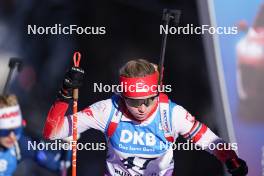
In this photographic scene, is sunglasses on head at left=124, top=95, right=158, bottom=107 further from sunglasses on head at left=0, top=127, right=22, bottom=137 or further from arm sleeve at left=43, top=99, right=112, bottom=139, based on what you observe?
sunglasses on head at left=0, top=127, right=22, bottom=137

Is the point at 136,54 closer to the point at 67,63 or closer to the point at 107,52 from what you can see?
the point at 107,52

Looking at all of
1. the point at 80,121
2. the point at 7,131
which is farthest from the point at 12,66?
the point at 80,121

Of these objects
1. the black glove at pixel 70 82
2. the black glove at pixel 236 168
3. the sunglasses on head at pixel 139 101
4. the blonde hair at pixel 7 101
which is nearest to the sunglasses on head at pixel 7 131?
the blonde hair at pixel 7 101

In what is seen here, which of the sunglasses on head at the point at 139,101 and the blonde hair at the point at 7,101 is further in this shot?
the blonde hair at the point at 7,101

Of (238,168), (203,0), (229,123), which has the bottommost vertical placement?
(238,168)

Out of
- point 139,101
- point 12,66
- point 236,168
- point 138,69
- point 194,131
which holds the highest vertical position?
point 12,66

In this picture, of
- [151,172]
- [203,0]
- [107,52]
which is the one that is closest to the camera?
[151,172]

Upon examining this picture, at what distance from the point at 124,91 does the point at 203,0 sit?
1.07 m

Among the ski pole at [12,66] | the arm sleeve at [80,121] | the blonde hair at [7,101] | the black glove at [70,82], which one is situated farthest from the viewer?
the ski pole at [12,66]

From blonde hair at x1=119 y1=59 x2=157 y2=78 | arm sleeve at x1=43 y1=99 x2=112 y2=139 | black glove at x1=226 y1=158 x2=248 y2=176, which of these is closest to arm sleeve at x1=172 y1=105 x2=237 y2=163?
black glove at x1=226 y1=158 x2=248 y2=176

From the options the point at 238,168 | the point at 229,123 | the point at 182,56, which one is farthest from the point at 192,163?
the point at 238,168

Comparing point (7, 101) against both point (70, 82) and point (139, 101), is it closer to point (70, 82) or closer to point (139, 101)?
point (70, 82)

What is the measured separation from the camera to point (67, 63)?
4.44m

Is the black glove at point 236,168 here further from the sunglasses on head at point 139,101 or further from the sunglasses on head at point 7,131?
the sunglasses on head at point 7,131
